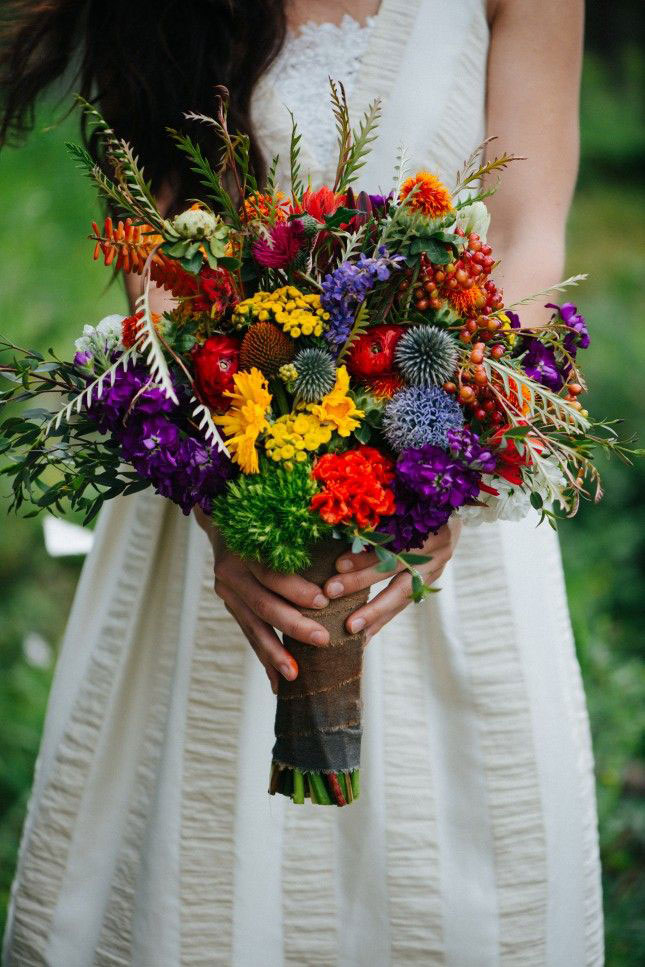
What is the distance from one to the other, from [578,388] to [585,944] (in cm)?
88

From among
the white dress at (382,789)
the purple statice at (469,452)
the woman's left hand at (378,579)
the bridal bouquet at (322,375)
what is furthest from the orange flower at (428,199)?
the white dress at (382,789)

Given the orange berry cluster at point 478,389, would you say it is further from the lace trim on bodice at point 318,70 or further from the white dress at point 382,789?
the lace trim on bodice at point 318,70

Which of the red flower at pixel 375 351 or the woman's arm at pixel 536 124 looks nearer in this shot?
the red flower at pixel 375 351

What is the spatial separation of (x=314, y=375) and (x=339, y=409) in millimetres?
43

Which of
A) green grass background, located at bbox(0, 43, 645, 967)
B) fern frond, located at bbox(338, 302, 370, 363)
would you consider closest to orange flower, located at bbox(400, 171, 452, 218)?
fern frond, located at bbox(338, 302, 370, 363)

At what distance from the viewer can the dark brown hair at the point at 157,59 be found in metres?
1.50

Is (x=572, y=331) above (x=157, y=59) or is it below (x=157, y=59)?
below

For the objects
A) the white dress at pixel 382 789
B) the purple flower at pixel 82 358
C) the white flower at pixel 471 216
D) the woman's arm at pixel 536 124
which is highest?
the woman's arm at pixel 536 124

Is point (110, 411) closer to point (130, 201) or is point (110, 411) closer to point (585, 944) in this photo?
point (130, 201)

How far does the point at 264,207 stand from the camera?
3.44 ft

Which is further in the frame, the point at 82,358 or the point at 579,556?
the point at 579,556

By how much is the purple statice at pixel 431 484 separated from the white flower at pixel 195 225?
299 mm

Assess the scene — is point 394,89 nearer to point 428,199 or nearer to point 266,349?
point 428,199

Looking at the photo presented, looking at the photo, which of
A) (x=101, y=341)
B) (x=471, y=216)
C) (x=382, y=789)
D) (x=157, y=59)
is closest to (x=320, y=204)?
(x=471, y=216)
